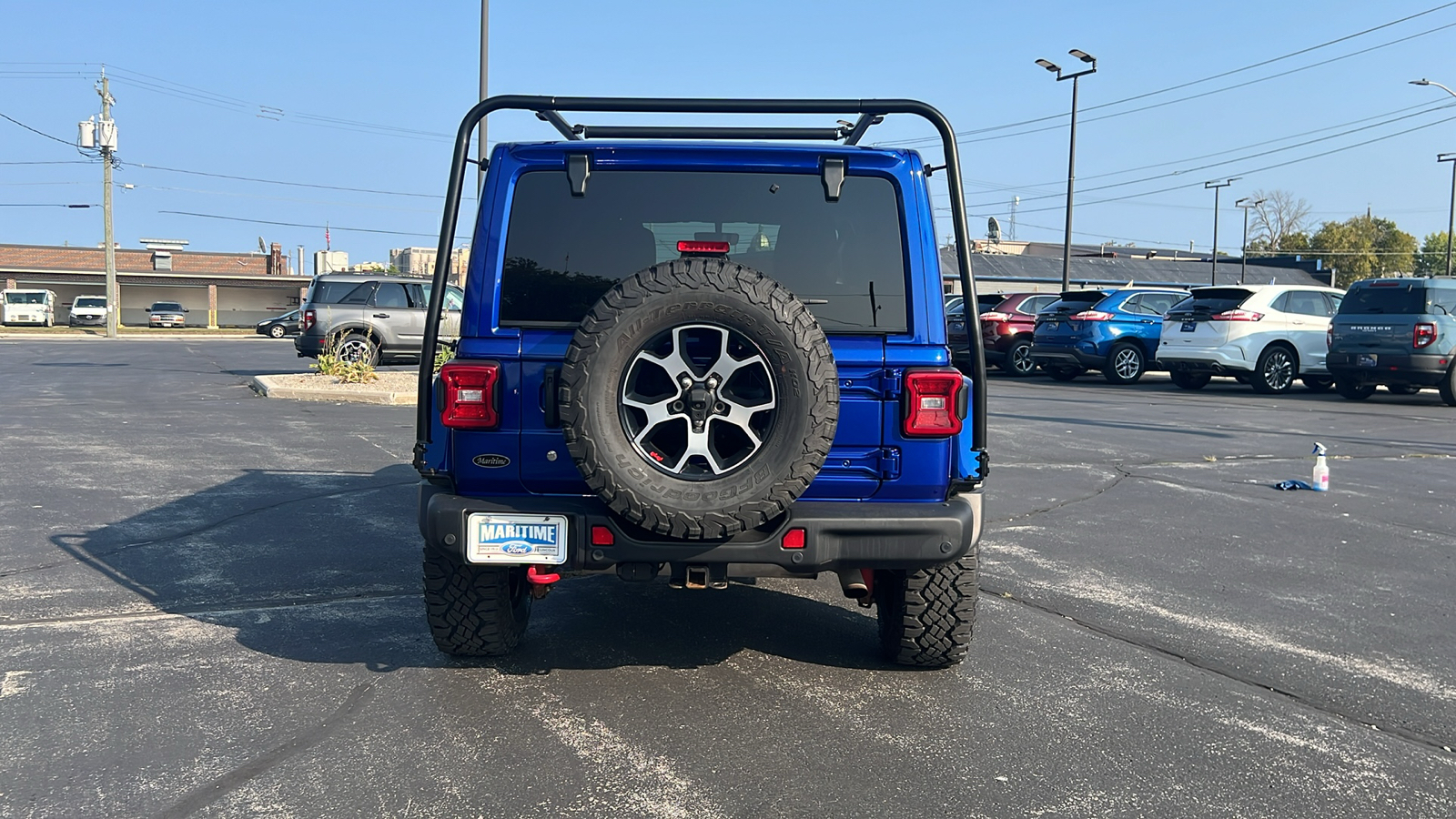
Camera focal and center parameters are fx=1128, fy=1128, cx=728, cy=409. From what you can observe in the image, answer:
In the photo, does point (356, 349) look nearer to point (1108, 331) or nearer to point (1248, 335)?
point (1108, 331)

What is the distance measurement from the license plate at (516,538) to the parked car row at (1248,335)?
51.5 feet

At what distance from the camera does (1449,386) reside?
16.0m

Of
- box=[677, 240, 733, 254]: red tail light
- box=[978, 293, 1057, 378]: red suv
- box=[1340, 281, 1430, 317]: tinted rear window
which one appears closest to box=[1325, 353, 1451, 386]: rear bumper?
box=[1340, 281, 1430, 317]: tinted rear window

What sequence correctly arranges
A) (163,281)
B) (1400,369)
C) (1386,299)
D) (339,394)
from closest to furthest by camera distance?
(339,394) < (1400,369) < (1386,299) < (163,281)

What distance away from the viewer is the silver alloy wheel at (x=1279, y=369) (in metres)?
18.1

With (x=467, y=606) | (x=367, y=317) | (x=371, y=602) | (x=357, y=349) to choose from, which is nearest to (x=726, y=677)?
(x=467, y=606)

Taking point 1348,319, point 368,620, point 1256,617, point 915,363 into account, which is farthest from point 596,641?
point 1348,319

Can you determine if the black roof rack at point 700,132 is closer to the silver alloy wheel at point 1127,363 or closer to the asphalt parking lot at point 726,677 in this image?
the asphalt parking lot at point 726,677

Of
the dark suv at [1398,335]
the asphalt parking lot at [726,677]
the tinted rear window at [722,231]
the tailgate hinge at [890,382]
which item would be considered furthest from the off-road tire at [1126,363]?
the tailgate hinge at [890,382]

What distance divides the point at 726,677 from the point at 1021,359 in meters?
19.5

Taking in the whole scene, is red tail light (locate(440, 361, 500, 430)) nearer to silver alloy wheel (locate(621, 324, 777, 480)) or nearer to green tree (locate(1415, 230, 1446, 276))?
silver alloy wheel (locate(621, 324, 777, 480))

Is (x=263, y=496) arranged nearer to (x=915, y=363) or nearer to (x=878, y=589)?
(x=878, y=589)

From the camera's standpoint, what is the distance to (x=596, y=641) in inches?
190

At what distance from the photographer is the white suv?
18.0 meters
